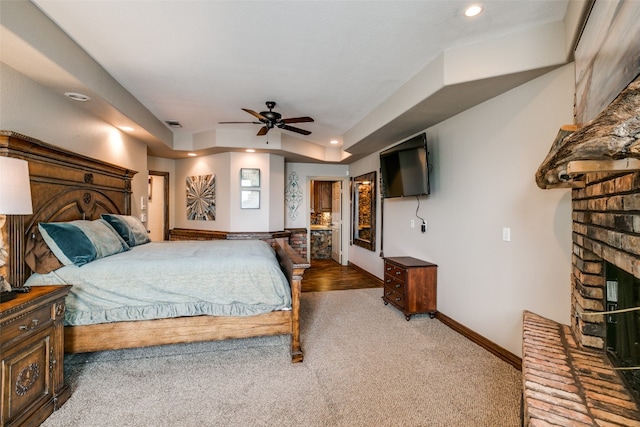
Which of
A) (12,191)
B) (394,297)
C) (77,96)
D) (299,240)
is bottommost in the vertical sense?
(394,297)

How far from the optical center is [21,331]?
1.59 meters

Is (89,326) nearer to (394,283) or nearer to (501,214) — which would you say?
(394,283)

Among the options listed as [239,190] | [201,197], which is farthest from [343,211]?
[201,197]

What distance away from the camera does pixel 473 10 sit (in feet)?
6.14

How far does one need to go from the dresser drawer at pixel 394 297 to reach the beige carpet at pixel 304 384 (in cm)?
51

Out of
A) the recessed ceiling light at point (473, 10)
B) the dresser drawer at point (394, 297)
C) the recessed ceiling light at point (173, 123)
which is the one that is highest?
the recessed ceiling light at point (173, 123)

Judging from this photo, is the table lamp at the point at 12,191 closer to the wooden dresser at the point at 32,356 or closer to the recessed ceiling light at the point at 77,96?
the wooden dresser at the point at 32,356

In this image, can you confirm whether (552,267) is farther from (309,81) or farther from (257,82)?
(257,82)

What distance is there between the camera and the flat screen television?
3.41m

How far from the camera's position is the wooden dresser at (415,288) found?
339 cm

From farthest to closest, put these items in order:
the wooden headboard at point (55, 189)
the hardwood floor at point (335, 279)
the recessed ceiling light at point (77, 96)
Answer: the hardwood floor at point (335, 279) < the recessed ceiling light at point (77, 96) < the wooden headboard at point (55, 189)

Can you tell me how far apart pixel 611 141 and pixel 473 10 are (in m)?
1.51

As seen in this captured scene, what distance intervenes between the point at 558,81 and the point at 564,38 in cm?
27

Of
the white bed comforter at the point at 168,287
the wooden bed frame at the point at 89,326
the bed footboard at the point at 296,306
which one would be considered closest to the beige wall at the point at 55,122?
the wooden bed frame at the point at 89,326
